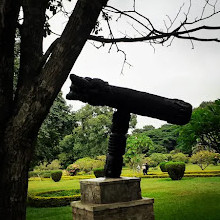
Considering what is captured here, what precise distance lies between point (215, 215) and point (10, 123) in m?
7.24

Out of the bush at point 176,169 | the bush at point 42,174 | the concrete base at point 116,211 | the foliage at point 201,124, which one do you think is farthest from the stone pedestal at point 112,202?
the bush at point 42,174

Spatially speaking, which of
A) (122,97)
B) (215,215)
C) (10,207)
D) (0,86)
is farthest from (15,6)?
(215,215)

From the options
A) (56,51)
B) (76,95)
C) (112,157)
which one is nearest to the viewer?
(56,51)

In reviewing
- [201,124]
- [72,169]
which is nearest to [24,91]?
[201,124]

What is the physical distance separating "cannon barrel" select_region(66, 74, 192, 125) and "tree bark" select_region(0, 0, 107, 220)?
30cm

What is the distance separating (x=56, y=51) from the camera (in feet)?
9.10

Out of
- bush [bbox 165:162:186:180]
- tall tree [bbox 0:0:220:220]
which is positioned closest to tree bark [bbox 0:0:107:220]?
tall tree [bbox 0:0:220:220]

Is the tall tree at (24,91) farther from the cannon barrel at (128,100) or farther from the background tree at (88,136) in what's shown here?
the background tree at (88,136)

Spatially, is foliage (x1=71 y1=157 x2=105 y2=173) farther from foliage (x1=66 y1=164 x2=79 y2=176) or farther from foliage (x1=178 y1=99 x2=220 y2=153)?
foliage (x1=178 y1=99 x2=220 y2=153)

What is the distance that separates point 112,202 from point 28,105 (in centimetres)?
141

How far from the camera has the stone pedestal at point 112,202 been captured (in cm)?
306

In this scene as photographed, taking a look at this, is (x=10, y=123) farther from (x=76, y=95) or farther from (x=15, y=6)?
(x=15, y=6)

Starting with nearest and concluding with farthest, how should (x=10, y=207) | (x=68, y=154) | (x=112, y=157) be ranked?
(x=10, y=207) < (x=112, y=157) < (x=68, y=154)

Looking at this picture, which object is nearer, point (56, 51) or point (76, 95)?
point (56, 51)
